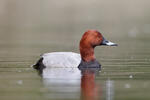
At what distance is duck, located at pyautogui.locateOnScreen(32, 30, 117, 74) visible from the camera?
14625mm

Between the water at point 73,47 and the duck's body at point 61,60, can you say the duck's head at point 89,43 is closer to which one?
the duck's body at point 61,60

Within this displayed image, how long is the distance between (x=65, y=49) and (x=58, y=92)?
8.28 m

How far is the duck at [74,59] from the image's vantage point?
48.0ft

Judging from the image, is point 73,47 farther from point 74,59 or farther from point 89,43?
point 74,59

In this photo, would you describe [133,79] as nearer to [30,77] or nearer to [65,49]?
[30,77]

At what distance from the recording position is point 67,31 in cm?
2798

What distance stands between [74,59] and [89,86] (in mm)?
3123

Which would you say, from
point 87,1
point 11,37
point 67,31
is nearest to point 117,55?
point 11,37

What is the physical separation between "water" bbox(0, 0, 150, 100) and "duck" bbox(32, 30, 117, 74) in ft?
1.12

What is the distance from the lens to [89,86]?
11.7 m

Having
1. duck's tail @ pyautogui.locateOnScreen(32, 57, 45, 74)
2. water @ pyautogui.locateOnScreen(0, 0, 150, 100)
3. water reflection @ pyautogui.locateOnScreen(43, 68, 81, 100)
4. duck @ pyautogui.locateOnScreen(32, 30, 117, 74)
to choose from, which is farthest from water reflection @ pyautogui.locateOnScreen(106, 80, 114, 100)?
duck's tail @ pyautogui.locateOnScreen(32, 57, 45, 74)

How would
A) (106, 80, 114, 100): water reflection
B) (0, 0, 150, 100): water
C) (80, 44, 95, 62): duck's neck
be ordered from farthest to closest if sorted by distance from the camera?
(80, 44, 95, 62): duck's neck < (0, 0, 150, 100): water < (106, 80, 114, 100): water reflection

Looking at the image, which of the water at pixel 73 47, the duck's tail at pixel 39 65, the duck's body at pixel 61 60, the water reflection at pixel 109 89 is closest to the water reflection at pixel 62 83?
the water at pixel 73 47

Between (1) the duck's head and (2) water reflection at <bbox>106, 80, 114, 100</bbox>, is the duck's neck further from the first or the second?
(2) water reflection at <bbox>106, 80, 114, 100</bbox>
